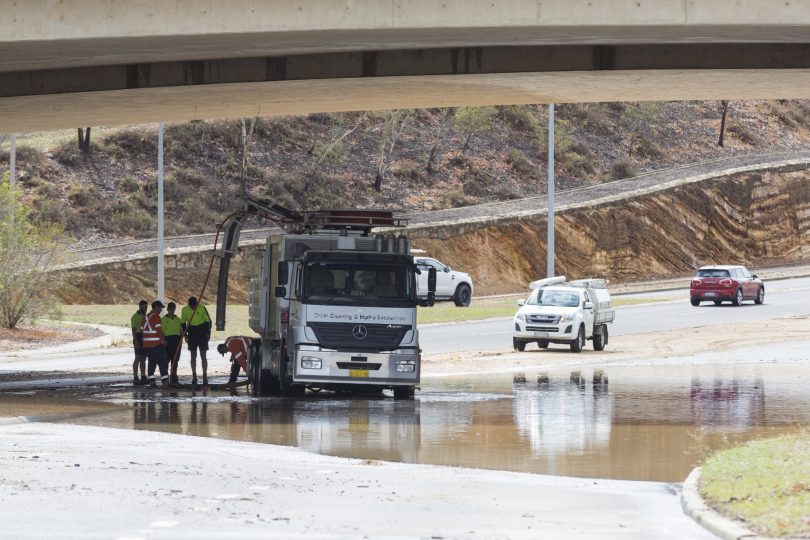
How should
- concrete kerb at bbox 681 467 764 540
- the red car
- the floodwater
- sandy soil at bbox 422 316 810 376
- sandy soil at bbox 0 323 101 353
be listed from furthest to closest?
the red car < sandy soil at bbox 0 323 101 353 < sandy soil at bbox 422 316 810 376 < the floodwater < concrete kerb at bbox 681 467 764 540

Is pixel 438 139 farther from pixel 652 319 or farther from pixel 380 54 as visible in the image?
pixel 380 54

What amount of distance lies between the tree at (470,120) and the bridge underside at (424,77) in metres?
47.9

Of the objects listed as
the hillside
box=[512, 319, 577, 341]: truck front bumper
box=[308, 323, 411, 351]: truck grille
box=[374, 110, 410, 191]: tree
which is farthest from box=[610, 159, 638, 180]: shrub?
box=[308, 323, 411, 351]: truck grille

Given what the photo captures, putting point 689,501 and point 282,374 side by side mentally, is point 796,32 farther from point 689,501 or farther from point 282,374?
point 689,501

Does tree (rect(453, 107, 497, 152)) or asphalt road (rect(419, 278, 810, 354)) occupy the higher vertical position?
tree (rect(453, 107, 497, 152))

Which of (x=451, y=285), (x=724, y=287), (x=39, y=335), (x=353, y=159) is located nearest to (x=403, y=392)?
(x=39, y=335)

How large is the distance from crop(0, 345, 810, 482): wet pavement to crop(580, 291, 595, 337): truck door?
23.1ft

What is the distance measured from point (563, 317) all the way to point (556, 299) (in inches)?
28.6

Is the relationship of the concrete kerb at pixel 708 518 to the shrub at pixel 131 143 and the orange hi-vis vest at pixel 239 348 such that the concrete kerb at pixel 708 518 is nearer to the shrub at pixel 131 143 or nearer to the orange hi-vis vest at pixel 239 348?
the orange hi-vis vest at pixel 239 348

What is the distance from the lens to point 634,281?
235 ft

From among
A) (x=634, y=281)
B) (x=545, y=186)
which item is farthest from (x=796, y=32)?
(x=545, y=186)

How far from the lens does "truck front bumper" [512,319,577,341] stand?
120ft

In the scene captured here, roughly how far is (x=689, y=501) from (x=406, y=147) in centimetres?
6946

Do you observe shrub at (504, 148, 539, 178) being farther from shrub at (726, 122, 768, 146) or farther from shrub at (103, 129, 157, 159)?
shrub at (103, 129, 157, 159)
